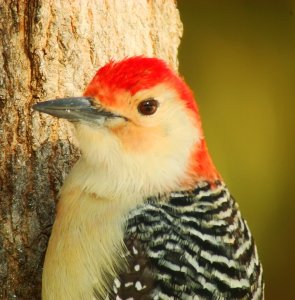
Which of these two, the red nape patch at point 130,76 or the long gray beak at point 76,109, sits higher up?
the red nape patch at point 130,76

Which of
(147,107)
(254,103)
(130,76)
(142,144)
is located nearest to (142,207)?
(142,144)

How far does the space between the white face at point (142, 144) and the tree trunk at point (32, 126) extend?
0.35 meters

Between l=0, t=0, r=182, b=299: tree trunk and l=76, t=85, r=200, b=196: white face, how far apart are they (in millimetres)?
352

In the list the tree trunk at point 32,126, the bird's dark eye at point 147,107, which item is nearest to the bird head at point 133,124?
the bird's dark eye at point 147,107

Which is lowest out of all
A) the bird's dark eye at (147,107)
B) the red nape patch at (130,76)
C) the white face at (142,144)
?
the white face at (142,144)

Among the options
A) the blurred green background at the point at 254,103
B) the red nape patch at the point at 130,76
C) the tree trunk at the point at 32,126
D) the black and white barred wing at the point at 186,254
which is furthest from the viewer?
the blurred green background at the point at 254,103

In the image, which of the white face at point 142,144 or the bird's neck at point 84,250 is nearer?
the bird's neck at point 84,250

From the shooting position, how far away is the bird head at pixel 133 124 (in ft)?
14.2

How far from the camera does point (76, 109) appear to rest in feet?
14.1

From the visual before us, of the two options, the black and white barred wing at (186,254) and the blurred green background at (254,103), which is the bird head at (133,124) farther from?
the blurred green background at (254,103)

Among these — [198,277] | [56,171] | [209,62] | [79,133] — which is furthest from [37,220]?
[209,62]

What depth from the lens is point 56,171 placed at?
4645 millimetres

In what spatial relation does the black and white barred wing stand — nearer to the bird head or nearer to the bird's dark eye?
the bird head

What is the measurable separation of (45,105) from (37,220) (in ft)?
2.24
